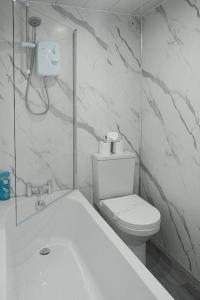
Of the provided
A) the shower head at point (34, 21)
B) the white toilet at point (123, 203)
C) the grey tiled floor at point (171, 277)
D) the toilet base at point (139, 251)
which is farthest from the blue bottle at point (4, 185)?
the grey tiled floor at point (171, 277)

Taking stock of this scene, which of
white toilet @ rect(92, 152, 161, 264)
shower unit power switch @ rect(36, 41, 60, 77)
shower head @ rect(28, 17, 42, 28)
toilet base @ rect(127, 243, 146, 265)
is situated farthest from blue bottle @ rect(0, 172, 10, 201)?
shower head @ rect(28, 17, 42, 28)

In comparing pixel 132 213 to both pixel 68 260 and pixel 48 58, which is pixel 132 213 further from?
pixel 48 58

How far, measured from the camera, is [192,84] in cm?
192

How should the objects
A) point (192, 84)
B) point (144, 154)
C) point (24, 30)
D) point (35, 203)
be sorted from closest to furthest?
point (192, 84) → point (24, 30) → point (35, 203) → point (144, 154)

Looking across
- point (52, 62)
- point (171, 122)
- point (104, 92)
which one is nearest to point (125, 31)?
point (104, 92)

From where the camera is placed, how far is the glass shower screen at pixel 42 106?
2076 mm

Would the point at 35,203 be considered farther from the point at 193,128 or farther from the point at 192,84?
the point at 192,84

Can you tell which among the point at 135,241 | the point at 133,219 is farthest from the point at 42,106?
the point at 135,241

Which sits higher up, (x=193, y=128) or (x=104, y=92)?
Answer: (x=104, y=92)

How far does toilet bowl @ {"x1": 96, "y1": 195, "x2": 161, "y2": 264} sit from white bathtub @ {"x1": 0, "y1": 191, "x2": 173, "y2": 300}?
209 mm

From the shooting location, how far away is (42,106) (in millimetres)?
2248

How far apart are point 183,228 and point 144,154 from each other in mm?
843

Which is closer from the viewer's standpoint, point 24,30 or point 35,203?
point 24,30

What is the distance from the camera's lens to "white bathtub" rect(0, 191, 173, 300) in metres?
1.30
